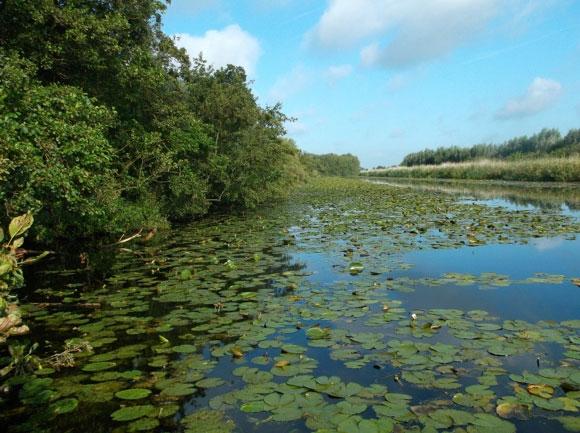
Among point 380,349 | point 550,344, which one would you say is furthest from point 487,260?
point 380,349

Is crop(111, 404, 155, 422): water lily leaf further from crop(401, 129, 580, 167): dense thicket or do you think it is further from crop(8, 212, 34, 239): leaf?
crop(401, 129, 580, 167): dense thicket

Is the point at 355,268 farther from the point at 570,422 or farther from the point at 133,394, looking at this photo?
the point at 133,394

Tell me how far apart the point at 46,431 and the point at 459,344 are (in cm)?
368

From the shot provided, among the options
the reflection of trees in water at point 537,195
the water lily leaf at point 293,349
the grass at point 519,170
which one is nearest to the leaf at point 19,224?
the water lily leaf at point 293,349

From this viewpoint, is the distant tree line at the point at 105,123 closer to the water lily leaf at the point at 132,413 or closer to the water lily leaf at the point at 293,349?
the water lily leaf at the point at 132,413

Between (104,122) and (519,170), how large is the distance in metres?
39.6

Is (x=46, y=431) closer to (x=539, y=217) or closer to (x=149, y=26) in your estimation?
(x=149, y=26)

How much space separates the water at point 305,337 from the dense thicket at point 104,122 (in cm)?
165

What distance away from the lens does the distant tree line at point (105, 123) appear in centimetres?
662

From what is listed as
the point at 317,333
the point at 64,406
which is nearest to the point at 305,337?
the point at 317,333

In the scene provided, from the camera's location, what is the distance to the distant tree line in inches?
261

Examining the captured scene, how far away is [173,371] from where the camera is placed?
3.79 m

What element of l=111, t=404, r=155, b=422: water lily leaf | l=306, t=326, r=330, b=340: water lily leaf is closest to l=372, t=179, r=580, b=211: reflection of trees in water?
l=306, t=326, r=330, b=340: water lily leaf

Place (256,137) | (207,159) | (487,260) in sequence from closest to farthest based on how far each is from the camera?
(487,260) < (207,159) < (256,137)
